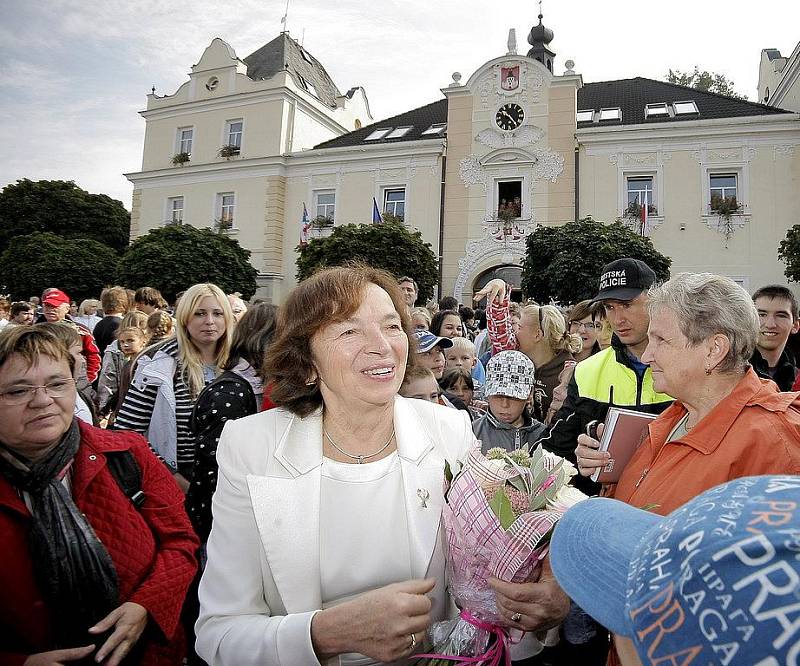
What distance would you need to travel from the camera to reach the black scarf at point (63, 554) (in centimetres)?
191

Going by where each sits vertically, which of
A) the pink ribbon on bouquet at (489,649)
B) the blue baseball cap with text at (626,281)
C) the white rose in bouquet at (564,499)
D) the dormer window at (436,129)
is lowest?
the pink ribbon on bouquet at (489,649)

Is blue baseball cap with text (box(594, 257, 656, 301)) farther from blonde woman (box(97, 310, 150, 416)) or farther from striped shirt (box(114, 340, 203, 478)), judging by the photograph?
blonde woman (box(97, 310, 150, 416))

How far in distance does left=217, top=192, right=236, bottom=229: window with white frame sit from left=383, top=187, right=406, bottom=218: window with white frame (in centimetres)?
721

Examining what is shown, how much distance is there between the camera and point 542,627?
62.6 inches

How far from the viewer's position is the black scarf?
191cm

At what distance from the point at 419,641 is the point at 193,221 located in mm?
26301

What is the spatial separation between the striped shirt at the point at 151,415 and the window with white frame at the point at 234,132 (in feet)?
79.6

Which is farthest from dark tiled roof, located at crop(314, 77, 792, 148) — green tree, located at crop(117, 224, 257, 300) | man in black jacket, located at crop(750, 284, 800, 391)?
man in black jacket, located at crop(750, 284, 800, 391)

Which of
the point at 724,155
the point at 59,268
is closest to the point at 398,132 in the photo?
the point at 724,155

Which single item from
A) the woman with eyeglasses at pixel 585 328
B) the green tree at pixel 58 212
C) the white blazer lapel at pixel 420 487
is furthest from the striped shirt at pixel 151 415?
the green tree at pixel 58 212

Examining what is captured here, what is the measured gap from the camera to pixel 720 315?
6.72ft

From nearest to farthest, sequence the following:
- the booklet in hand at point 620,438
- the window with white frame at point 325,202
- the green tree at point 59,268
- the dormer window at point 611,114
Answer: the booklet in hand at point 620,438
the dormer window at point 611,114
the window with white frame at point 325,202
the green tree at point 59,268

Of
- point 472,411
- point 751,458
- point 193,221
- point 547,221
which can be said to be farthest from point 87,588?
point 193,221

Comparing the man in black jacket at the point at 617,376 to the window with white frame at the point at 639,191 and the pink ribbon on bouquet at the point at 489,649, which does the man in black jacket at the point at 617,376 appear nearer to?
the pink ribbon on bouquet at the point at 489,649
